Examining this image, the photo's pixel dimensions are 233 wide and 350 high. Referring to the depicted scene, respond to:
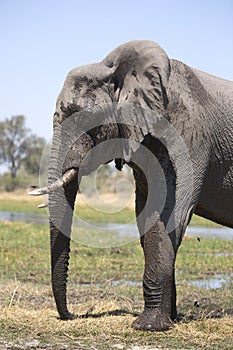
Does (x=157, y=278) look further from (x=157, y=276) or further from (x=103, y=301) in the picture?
(x=103, y=301)

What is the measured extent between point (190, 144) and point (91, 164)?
2.98 ft

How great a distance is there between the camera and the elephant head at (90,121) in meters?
5.95

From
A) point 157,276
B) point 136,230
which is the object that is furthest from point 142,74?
point 136,230

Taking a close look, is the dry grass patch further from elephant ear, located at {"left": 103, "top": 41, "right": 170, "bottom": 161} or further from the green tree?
the green tree

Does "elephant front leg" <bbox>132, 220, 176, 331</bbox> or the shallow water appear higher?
"elephant front leg" <bbox>132, 220, 176, 331</bbox>

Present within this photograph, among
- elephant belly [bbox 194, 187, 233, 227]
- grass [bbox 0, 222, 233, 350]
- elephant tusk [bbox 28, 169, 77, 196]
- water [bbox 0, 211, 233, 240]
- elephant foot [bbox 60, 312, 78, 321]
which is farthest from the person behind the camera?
water [bbox 0, 211, 233, 240]

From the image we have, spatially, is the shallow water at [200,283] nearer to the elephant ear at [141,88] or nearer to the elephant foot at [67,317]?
the elephant foot at [67,317]

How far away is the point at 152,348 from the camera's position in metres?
5.38

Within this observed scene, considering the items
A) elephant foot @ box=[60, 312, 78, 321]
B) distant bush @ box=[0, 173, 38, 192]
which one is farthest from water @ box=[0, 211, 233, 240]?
distant bush @ box=[0, 173, 38, 192]

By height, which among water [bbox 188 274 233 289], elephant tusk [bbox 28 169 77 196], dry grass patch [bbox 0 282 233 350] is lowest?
water [bbox 188 274 233 289]

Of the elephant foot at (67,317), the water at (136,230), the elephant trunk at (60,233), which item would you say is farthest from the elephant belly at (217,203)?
the water at (136,230)

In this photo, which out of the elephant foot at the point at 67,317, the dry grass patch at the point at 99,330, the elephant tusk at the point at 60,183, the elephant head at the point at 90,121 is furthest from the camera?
the elephant foot at the point at 67,317

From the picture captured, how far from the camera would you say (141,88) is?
5.94 m

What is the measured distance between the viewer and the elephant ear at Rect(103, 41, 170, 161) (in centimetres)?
587
